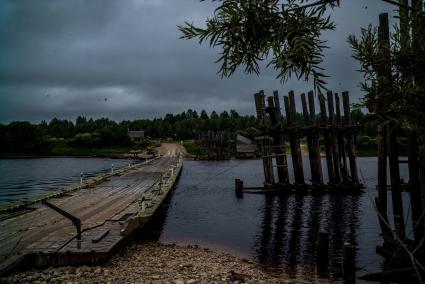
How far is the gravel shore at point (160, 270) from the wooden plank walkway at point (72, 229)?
37cm

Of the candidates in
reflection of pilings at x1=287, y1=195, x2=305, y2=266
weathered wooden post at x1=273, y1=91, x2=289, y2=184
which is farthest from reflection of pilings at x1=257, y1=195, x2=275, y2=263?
weathered wooden post at x1=273, y1=91, x2=289, y2=184

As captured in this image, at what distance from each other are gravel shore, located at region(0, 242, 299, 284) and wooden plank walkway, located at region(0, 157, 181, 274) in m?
0.37

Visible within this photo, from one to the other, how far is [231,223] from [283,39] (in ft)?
58.2

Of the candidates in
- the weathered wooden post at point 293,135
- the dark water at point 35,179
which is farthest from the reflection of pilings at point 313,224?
the dark water at point 35,179

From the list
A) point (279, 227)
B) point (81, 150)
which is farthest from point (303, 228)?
point (81, 150)

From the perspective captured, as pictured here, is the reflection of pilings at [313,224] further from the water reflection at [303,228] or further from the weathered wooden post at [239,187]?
the weathered wooden post at [239,187]

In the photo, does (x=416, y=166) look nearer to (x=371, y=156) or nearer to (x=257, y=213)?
(x=257, y=213)

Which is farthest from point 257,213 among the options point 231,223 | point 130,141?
point 130,141

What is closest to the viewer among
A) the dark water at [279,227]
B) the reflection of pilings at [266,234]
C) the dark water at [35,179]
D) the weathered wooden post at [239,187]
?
the dark water at [279,227]

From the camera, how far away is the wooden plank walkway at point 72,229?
10438 millimetres

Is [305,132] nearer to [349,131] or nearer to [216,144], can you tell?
[349,131]

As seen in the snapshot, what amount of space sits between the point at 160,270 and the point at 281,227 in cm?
1024

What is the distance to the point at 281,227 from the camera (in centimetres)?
1995

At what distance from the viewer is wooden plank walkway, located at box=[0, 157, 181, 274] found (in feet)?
34.2
